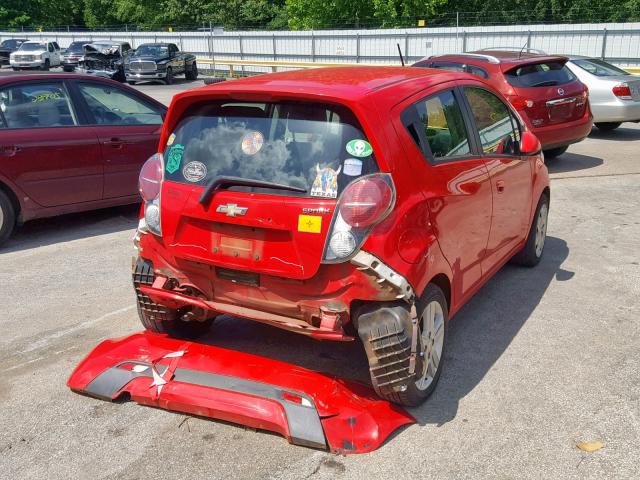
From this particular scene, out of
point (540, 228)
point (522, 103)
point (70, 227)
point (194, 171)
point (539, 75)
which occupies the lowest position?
point (70, 227)

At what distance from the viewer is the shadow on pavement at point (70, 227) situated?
764 cm

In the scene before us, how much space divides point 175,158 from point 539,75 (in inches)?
316

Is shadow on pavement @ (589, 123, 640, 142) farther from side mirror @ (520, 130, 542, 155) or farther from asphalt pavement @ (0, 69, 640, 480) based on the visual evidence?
side mirror @ (520, 130, 542, 155)

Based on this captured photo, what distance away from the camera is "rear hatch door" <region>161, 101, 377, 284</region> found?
3648mm

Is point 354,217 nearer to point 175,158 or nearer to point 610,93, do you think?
point 175,158

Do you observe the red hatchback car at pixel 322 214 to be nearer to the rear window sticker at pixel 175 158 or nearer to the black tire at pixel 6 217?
the rear window sticker at pixel 175 158

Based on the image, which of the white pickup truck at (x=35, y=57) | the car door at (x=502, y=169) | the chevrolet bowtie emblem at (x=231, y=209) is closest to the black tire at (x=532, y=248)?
the car door at (x=502, y=169)

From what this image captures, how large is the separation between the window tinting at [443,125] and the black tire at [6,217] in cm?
478

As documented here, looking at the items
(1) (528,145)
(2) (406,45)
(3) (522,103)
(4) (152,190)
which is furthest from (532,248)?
(2) (406,45)

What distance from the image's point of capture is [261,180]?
379 centimetres

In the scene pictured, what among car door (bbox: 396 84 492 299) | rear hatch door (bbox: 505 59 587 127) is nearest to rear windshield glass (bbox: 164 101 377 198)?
car door (bbox: 396 84 492 299)

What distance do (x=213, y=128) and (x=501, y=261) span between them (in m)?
2.47

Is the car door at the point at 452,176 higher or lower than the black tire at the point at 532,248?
higher

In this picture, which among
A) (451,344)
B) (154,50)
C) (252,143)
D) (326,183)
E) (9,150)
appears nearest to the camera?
(326,183)
